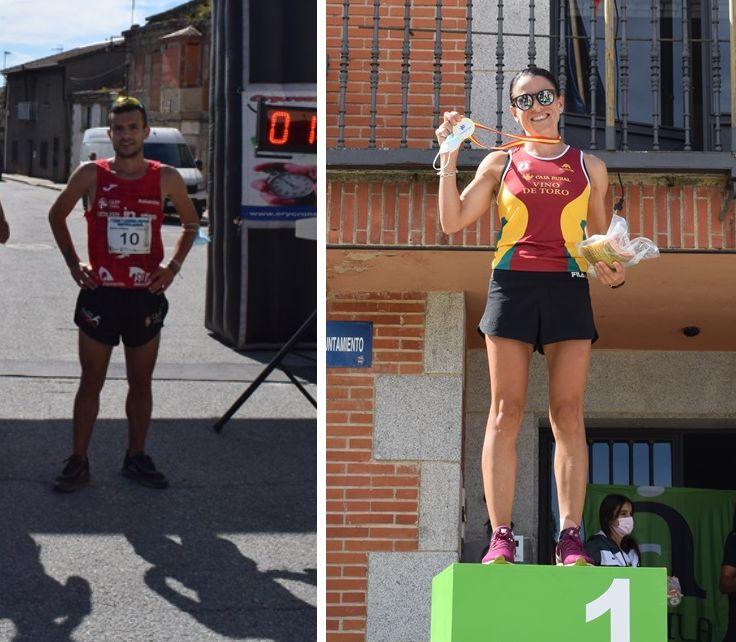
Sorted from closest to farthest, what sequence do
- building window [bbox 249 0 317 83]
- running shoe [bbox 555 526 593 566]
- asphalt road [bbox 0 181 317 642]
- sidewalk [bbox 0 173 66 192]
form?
running shoe [bbox 555 526 593 566] → asphalt road [bbox 0 181 317 642] → building window [bbox 249 0 317 83] → sidewalk [bbox 0 173 66 192]

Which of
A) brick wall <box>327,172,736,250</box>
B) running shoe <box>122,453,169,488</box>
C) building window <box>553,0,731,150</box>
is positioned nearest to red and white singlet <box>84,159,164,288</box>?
brick wall <box>327,172,736,250</box>

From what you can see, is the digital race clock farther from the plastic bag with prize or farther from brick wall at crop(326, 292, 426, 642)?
the plastic bag with prize

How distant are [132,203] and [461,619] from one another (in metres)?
3.26

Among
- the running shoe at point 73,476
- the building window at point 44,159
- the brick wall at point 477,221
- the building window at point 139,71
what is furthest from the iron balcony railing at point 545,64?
the building window at point 44,159

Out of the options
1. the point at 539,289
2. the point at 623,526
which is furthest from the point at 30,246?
Result: the point at 539,289

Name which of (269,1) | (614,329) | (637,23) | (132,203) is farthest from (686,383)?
(269,1)

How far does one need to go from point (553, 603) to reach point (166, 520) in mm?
3105

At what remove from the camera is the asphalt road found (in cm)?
544

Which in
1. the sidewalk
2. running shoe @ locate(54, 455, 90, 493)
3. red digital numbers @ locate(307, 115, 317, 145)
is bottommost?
running shoe @ locate(54, 455, 90, 493)

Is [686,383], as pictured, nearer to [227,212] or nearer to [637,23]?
[637,23]

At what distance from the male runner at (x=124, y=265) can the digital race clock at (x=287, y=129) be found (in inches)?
131

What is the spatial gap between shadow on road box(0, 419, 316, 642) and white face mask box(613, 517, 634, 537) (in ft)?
5.29

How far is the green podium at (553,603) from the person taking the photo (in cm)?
362

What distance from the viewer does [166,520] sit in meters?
6.37
